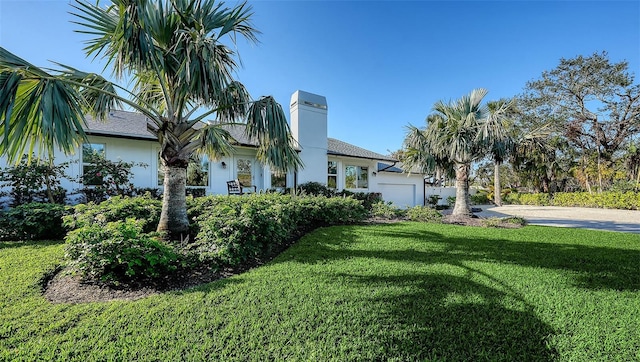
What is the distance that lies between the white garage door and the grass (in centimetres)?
1393

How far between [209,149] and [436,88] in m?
14.2

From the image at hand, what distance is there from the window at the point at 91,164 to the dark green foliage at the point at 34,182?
0.66 m

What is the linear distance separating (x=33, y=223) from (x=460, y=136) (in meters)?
13.4

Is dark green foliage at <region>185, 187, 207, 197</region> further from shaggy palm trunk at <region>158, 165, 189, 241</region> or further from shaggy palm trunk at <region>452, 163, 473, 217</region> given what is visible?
shaggy palm trunk at <region>452, 163, 473, 217</region>

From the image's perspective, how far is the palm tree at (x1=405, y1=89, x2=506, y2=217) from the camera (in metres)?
10.5

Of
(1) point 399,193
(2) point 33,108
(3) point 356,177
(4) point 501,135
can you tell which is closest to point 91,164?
(2) point 33,108

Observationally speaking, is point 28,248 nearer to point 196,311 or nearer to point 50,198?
point 50,198

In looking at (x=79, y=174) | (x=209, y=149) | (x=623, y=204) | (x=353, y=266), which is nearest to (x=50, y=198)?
(x=79, y=174)

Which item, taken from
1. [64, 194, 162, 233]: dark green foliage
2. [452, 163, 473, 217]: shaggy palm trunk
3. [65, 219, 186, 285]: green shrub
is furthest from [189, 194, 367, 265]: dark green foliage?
[452, 163, 473, 217]: shaggy palm trunk

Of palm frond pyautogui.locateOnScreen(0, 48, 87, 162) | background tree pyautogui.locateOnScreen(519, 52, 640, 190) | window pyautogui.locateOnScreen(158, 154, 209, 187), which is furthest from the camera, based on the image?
background tree pyautogui.locateOnScreen(519, 52, 640, 190)

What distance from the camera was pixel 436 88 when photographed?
16.5 m

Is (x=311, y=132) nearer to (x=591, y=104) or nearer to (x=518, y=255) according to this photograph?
(x=518, y=255)

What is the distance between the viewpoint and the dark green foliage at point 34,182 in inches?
323

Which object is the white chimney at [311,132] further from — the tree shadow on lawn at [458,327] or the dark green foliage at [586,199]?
the dark green foliage at [586,199]
